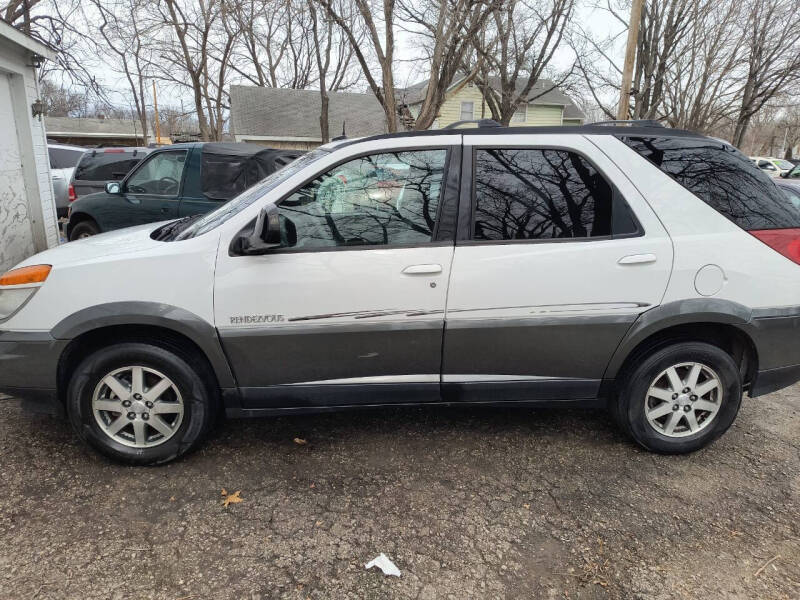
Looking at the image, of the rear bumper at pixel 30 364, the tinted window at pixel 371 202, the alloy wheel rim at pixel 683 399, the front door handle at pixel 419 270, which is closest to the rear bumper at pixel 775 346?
the alloy wheel rim at pixel 683 399

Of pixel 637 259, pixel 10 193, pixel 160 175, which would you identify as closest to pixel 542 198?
pixel 637 259

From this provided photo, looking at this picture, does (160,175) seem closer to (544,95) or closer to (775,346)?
(775,346)

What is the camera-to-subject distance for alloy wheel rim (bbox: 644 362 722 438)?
10.1 feet

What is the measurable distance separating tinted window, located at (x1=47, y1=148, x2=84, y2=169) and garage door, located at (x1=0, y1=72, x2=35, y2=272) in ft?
19.3

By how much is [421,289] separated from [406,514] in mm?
1135

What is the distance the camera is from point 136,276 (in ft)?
9.18

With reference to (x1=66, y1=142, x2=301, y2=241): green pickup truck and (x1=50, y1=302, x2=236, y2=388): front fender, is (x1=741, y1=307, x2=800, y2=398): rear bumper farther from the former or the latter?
(x1=66, y1=142, x2=301, y2=241): green pickup truck

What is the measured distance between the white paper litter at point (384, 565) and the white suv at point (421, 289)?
2.89ft

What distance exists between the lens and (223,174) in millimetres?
6641

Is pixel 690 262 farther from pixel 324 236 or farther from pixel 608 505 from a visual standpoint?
pixel 324 236

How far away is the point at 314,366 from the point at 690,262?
211cm

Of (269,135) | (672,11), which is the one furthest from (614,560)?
(269,135)

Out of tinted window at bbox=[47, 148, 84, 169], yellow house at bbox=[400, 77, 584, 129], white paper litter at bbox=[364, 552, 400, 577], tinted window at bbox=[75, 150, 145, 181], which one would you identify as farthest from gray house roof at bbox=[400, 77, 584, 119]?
white paper litter at bbox=[364, 552, 400, 577]

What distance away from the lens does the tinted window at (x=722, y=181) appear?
2.95 meters
